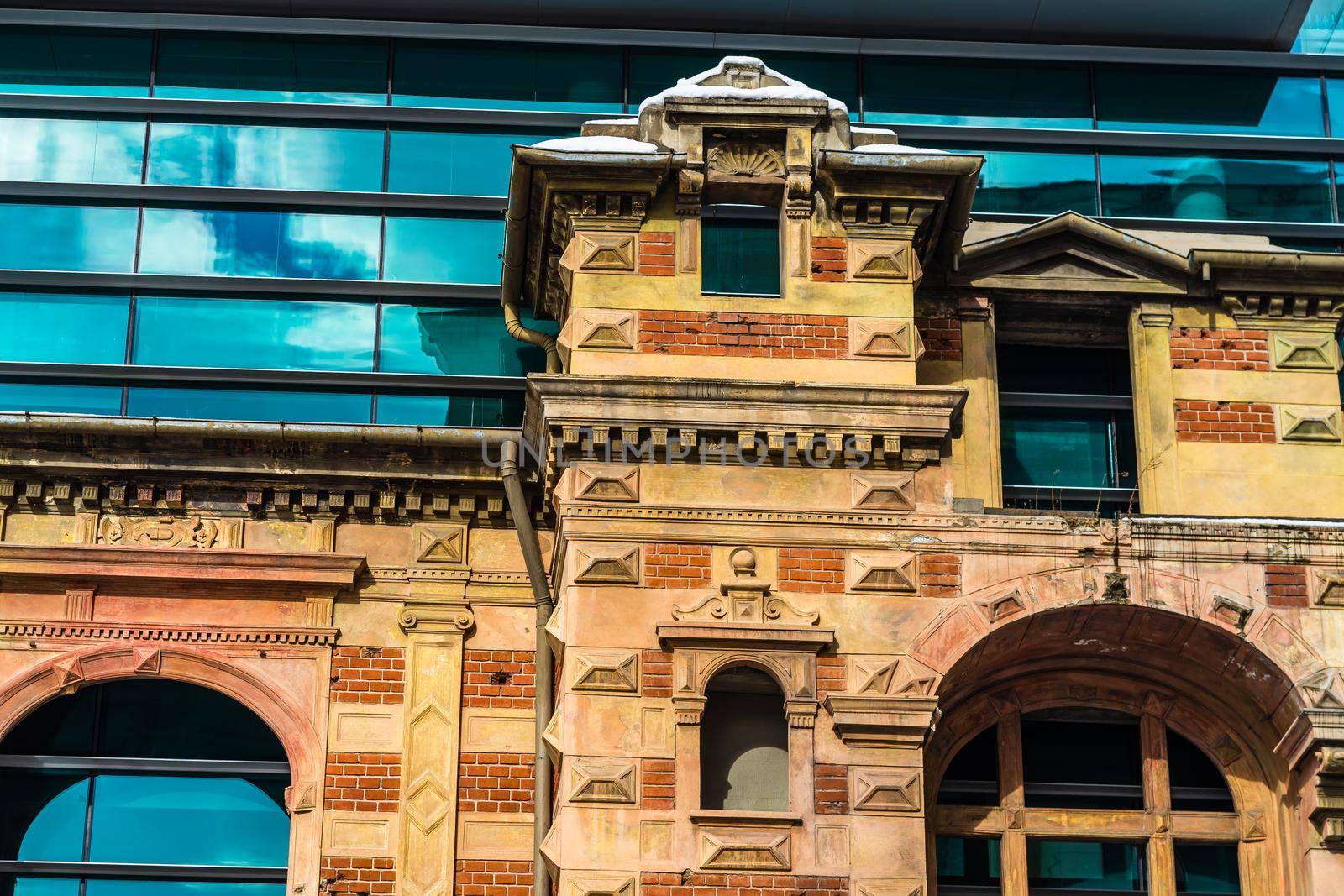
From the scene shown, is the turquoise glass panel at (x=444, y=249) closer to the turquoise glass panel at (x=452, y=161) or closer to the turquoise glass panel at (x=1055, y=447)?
the turquoise glass panel at (x=452, y=161)

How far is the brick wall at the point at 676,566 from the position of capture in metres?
20.4

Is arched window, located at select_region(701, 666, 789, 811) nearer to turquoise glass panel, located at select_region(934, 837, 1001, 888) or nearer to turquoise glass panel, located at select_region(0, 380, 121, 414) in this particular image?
turquoise glass panel, located at select_region(934, 837, 1001, 888)

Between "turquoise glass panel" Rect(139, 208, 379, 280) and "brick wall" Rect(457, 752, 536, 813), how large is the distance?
20.8 feet

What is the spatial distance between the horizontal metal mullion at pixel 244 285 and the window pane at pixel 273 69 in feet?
8.76

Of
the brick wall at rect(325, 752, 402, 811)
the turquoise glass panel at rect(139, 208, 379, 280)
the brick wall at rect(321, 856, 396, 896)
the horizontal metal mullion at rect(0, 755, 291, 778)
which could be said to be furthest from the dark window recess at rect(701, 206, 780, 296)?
the horizontal metal mullion at rect(0, 755, 291, 778)

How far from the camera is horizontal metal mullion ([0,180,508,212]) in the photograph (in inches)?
1032

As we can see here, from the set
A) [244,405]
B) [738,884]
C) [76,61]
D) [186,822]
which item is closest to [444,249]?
[244,405]

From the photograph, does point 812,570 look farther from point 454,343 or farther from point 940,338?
point 454,343

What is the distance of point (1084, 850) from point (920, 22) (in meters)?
11.0

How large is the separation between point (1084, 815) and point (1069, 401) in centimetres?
422

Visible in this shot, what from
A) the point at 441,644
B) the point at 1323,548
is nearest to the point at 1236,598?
the point at 1323,548

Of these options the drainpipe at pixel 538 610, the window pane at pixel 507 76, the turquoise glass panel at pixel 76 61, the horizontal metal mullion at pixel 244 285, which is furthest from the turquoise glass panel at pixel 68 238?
the drainpipe at pixel 538 610

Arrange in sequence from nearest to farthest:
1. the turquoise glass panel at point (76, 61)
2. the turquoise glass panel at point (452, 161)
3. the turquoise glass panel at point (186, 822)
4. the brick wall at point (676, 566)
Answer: the brick wall at point (676, 566) < the turquoise glass panel at point (186, 822) < the turquoise glass panel at point (452, 161) < the turquoise glass panel at point (76, 61)

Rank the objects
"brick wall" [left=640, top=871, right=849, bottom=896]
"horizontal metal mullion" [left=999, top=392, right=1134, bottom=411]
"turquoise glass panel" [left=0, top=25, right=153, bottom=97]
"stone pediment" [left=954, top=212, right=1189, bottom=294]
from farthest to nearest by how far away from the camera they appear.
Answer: "turquoise glass panel" [left=0, top=25, right=153, bottom=97] → "horizontal metal mullion" [left=999, top=392, right=1134, bottom=411] → "stone pediment" [left=954, top=212, right=1189, bottom=294] → "brick wall" [left=640, top=871, right=849, bottom=896]
